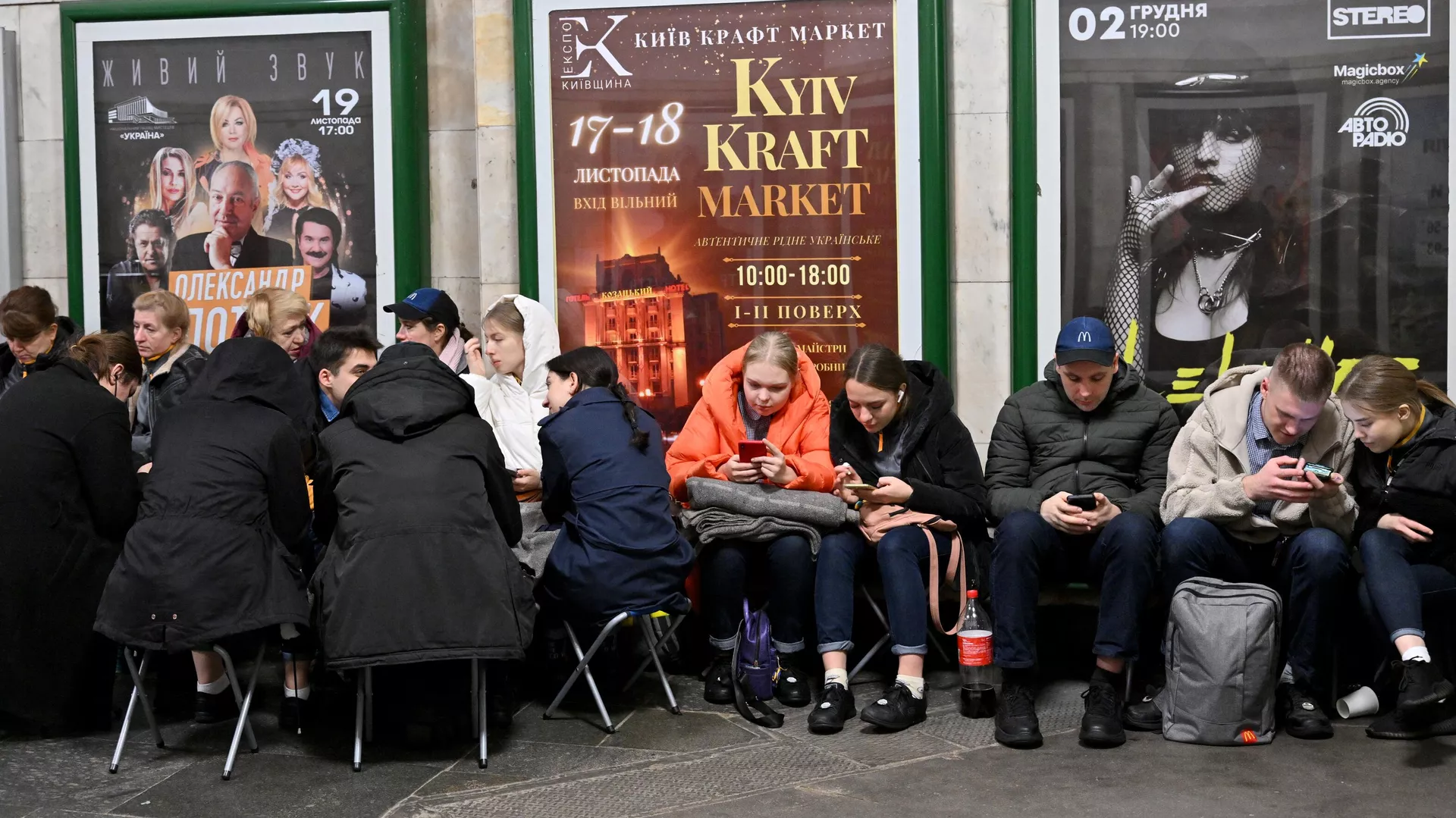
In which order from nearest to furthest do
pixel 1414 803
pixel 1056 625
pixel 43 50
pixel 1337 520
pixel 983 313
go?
pixel 1414 803 < pixel 1337 520 < pixel 1056 625 < pixel 983 313 < pixel 43 50

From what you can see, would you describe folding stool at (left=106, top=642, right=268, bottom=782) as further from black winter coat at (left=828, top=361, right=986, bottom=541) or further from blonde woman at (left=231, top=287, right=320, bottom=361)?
black winter coat at (left=828, top=361, right=986, bottom=541)

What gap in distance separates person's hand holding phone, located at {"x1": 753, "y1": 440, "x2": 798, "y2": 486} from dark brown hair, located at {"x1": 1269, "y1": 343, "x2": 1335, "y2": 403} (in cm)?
187

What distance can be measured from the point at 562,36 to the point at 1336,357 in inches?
151

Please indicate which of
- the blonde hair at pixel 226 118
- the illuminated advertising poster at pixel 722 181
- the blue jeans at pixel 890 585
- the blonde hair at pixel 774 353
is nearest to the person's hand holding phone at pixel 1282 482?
the blue jeans at pixel 890 585

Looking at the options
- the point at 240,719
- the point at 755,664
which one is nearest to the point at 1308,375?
the point at 755,664

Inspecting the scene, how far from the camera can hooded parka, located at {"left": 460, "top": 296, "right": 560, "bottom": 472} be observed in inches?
259

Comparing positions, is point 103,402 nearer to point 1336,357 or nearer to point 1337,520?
point 1337,520

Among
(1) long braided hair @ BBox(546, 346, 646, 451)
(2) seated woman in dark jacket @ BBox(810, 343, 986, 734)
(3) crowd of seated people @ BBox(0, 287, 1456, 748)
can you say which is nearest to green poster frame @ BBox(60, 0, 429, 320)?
(3) crowd of seated people @ BBox(0, 287, 1456, 748)

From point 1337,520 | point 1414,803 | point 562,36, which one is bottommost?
point 1414,803

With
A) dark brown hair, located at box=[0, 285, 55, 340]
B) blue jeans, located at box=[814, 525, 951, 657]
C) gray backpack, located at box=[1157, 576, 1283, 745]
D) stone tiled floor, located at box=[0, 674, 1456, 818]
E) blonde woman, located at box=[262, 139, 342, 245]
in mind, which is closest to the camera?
stone tiled floor, located at box=[0, 674, 1456, 818]

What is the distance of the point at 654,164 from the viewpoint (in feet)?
23.7

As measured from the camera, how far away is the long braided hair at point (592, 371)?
581 cm

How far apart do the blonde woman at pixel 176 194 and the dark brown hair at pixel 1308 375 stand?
200 inches

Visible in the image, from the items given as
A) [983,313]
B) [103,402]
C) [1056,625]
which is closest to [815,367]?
[983,313]
